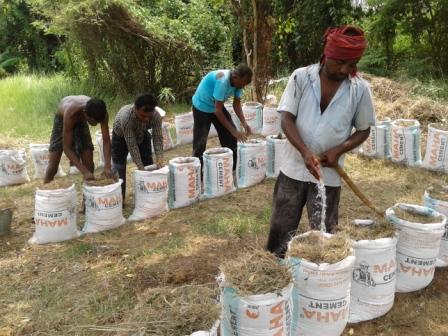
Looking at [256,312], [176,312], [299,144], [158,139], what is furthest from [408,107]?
[176,312]

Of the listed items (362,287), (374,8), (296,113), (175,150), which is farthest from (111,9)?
(362,287)

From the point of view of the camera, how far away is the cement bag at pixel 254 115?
22.9ft

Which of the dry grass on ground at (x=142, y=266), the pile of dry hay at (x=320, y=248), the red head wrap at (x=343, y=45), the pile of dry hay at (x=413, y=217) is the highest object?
the red head wrap at (x=343, y=45)

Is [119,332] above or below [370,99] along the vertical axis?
below

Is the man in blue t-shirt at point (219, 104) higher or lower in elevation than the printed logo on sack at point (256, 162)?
higher

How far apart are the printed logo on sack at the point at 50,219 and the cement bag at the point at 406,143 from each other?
395 centimetres

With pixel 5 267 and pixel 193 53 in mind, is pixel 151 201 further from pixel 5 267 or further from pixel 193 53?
pixel 193 53

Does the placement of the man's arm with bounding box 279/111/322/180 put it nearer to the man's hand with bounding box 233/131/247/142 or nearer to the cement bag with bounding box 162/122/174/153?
the man's hand with bounding box 233/131/247/142

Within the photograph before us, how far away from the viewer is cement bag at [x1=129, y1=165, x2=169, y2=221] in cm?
428

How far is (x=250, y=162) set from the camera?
5117 mm

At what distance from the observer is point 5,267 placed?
11.9ft

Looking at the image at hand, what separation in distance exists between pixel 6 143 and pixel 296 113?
4524mm

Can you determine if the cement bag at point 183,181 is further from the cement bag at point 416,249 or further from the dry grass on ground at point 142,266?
the cement bag at point 416,249

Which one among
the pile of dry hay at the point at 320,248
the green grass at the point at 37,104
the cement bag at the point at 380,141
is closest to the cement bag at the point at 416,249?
the pile of dry hay at the point at 320,248
